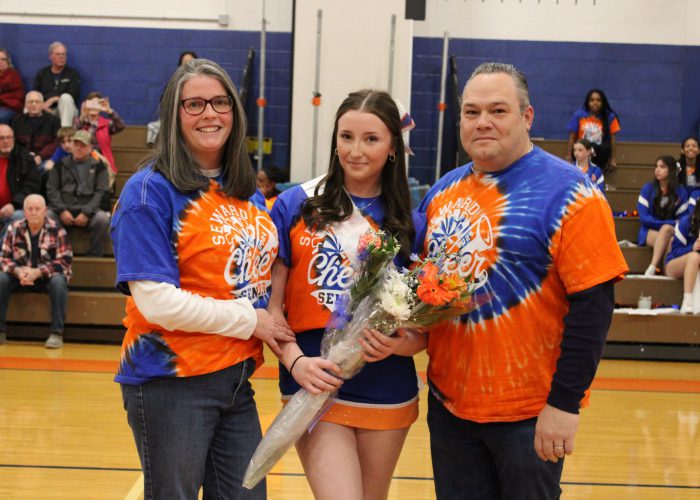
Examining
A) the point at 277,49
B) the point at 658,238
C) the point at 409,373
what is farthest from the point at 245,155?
the point at 277,49

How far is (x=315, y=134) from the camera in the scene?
9.16 meters

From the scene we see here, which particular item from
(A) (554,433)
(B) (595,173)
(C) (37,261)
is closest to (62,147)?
(C) (37,261)

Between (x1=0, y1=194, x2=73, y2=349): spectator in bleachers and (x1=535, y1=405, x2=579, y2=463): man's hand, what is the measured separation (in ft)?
17.8

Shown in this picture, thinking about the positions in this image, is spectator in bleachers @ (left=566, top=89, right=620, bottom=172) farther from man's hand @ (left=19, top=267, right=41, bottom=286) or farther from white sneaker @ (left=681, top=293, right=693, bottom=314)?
man's hand @ (left=19, top=267, right=41, bottom=286)

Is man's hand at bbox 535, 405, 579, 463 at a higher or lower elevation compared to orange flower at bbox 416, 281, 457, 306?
lower

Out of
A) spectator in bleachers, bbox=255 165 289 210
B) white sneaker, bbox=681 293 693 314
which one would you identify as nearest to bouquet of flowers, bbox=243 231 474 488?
white sneaker, bbox=681 293 693 314

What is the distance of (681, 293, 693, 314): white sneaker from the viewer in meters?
7.24

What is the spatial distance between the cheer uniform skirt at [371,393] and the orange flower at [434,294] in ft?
1.34

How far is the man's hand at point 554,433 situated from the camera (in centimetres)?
209

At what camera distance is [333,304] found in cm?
241

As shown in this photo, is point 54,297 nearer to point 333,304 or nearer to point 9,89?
point 9,89

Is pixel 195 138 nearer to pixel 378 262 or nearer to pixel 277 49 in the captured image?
pixel 378 262

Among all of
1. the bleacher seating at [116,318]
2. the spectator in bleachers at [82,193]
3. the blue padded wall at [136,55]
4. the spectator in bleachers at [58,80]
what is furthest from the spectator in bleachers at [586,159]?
the spectator in bleachers at [58,80]

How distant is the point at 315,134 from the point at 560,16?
11.7ft
